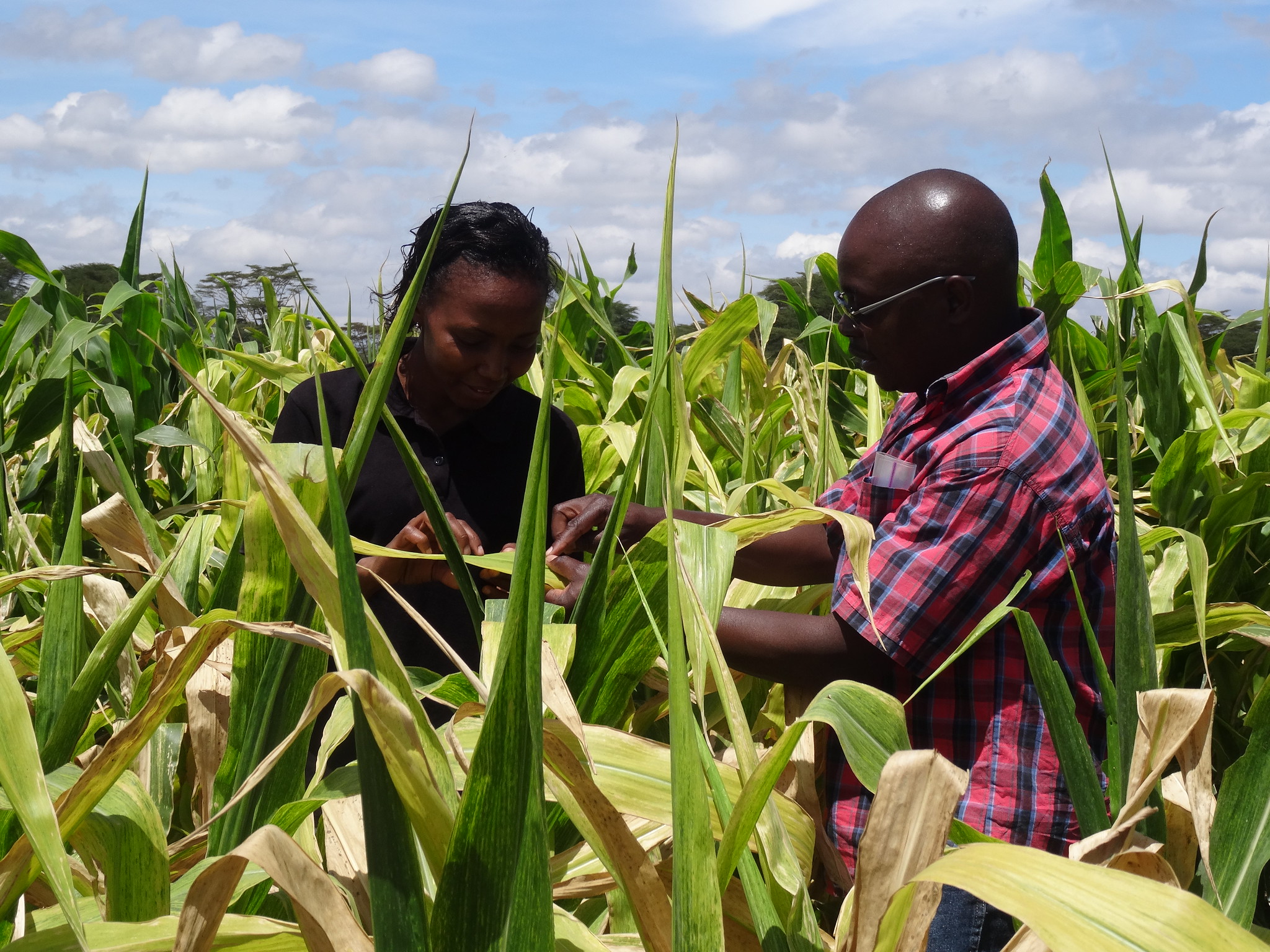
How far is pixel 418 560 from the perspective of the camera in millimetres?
1155

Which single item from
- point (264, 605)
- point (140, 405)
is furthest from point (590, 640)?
point (140, 405)

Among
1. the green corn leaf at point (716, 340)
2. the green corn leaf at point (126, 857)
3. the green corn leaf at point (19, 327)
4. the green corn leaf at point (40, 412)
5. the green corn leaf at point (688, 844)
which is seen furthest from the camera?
the green corn leaf at point (19, 327)

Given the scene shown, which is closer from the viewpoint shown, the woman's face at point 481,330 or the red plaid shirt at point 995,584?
the red plaid shirt at point 995,584

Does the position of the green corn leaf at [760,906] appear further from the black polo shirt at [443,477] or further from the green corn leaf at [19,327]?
the green corn leaf at [19,327]

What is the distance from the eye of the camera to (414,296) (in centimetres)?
52

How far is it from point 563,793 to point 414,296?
0.26m

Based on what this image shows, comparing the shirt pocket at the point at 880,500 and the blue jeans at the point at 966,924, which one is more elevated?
the shirt pocket at the point at 880,500

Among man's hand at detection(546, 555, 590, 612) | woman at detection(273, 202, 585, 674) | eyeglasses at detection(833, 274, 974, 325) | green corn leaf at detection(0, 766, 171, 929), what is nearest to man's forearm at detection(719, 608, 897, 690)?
man's hand at detection(546, 555, 590, 612)

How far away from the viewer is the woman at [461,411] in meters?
1.50

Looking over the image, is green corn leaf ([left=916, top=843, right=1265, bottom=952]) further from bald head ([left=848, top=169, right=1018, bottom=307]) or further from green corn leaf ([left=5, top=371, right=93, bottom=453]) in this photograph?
green corn leaf ([left=5, top=371, right=93, bottom=453])

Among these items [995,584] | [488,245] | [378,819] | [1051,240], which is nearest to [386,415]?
[378,819]

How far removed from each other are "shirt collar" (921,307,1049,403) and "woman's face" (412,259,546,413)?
1.92ft

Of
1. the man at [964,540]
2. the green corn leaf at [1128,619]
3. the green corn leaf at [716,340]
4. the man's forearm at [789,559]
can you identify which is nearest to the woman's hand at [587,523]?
the man at [964,540]

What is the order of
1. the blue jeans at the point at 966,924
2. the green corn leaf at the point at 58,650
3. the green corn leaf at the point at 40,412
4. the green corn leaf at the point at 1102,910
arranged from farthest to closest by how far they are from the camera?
the green corn leaf at the point at 40,412
the blue jeans at the point at 966,924
the green corn leaf at the point at 58,650
the green corn leaf at the point at 1102,910
